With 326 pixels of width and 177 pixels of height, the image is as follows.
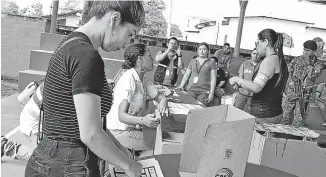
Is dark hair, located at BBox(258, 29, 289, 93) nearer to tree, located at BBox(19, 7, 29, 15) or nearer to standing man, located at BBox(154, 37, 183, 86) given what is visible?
standing man, located at BBox(154, 37, 183, 86)

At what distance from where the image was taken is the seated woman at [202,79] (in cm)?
470

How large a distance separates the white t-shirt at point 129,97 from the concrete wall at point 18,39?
6.14m

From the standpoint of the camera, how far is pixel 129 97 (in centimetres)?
240

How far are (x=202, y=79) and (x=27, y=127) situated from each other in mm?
2573

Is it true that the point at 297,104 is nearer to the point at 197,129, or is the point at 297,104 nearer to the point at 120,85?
the point at 120,85

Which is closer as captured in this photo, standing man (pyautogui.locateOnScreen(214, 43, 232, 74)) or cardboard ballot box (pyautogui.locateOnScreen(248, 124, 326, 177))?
cardboard ballot box (pyautogui.locateOnScreen(248, 124, 326, 177))

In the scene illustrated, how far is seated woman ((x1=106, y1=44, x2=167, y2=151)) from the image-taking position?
7.78ft

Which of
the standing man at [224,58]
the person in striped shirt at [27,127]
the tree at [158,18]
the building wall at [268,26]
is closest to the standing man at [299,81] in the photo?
the standing man at [224,58]

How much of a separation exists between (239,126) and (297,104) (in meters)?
4.47

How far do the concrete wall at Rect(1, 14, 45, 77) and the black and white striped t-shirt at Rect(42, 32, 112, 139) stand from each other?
753cm

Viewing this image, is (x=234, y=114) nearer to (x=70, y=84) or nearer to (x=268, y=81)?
(x=70, y=84)

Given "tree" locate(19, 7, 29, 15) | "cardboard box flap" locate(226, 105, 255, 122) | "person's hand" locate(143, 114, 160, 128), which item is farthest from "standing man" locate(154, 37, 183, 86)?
"tree" locate(19, 7, 29, 15)

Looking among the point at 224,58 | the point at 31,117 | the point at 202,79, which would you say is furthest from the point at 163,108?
the point at 224,58

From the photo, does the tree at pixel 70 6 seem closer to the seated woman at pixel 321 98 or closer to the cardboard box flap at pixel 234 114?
the seated woman at pixel 321 98
